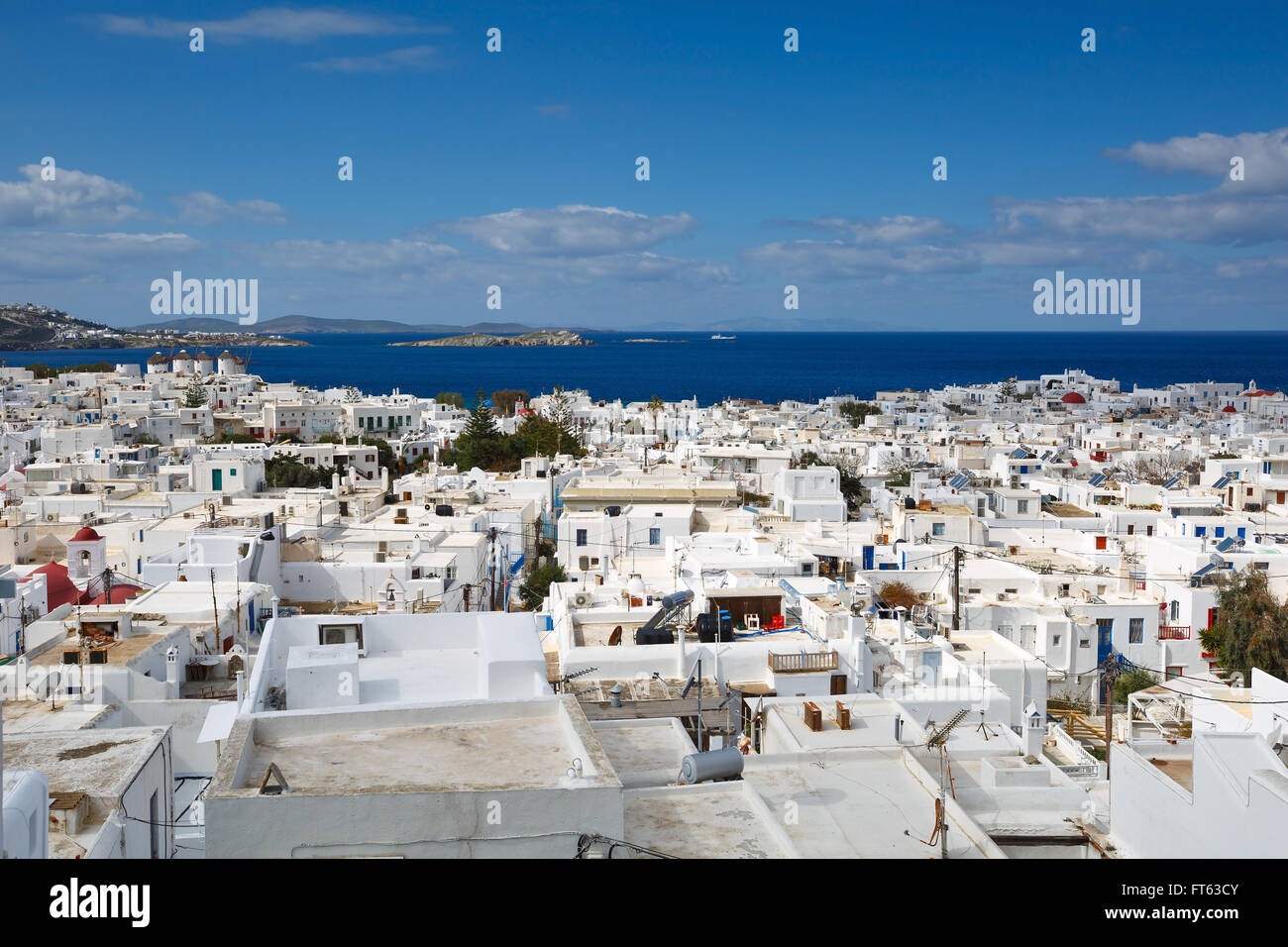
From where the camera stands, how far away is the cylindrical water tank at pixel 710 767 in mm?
7477

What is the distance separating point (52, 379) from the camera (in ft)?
286

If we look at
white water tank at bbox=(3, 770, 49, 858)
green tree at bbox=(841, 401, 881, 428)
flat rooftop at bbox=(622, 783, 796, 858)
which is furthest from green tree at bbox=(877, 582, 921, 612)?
green tree at bbox=(841, 401, 881, 428)

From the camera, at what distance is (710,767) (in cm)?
749

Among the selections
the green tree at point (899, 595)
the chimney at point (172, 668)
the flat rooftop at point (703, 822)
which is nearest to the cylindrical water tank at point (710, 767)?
the flat rooftop at point (703, 822)

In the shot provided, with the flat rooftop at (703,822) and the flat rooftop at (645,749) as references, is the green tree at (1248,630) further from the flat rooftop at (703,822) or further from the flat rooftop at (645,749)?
the flat rooftop at (703,822)

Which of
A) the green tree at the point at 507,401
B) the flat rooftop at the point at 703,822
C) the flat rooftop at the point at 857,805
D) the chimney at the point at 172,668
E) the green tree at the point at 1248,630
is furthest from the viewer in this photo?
the green tree at the point at 507,401

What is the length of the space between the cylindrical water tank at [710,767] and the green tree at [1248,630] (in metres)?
14.6

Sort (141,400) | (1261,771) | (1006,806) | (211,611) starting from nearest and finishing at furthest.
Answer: (1261,771), (1006,806), (211,611), (141,400)

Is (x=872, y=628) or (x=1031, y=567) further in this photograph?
(x=1031, y=567)

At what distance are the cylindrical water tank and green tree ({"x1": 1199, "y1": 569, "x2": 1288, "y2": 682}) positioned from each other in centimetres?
1463
